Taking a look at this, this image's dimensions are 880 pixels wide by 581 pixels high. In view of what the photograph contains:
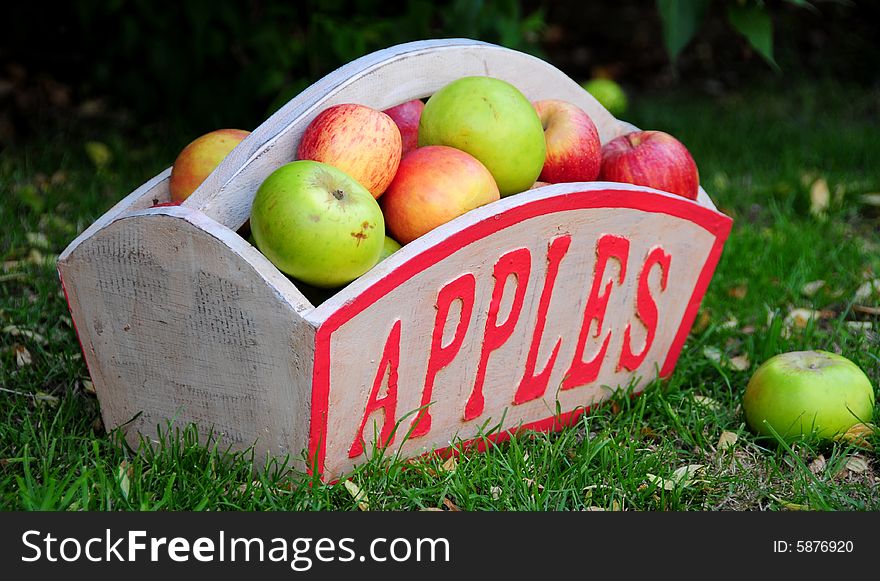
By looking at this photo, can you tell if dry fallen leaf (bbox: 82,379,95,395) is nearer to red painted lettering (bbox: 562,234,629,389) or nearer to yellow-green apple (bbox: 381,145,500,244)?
yellow-green apple (bbox: 381,145,500,244)

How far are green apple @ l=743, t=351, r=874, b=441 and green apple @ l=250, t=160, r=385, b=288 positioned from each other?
92cm

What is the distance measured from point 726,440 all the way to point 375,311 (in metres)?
0.86

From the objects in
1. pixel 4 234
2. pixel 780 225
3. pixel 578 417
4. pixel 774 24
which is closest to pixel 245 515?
pixel 578 417

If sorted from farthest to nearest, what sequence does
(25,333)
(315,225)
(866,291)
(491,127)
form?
(866,291) → (25,333) → (491,127) → (315,225)

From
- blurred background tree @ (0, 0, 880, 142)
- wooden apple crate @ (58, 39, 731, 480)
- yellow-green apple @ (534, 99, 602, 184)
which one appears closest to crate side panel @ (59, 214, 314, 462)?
wooden apple crate @ (58, 39, 731, 480)

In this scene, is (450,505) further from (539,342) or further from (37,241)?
(37,241)

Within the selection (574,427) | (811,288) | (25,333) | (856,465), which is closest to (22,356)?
(25,333)

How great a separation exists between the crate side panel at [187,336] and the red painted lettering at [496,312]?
395mm

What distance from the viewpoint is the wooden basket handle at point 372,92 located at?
1807 mm

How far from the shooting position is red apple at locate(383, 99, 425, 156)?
213 cm

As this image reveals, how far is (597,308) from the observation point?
2.09m

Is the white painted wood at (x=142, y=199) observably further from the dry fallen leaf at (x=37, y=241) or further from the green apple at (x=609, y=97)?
the green apple at (x=609, y=97)

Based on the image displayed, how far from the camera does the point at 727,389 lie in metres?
2.37

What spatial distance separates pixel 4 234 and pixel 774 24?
475 cm
